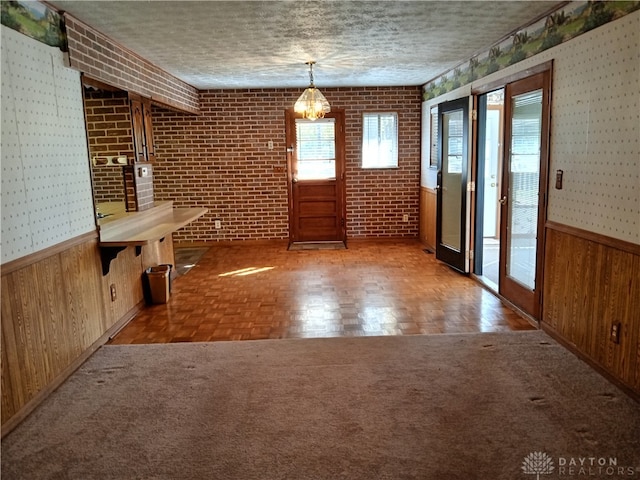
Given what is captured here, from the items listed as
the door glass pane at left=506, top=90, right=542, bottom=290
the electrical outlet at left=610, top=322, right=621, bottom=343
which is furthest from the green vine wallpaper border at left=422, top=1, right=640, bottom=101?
the electrical outlet at left=610, top=322, right=621, bottom=343

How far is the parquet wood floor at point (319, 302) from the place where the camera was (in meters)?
3.55

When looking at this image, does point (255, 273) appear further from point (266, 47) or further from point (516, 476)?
point (516, 476)

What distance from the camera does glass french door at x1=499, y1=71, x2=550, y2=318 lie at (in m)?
Result: 3.41

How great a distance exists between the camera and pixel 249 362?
9.78 ft

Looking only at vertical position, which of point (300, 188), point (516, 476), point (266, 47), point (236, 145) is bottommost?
point (516, 476)

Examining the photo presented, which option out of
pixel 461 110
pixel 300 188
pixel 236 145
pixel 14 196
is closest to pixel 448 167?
pixel 461 110

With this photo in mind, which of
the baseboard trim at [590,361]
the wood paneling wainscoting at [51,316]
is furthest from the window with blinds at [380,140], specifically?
the wood paneling wainscoting at [51,316]

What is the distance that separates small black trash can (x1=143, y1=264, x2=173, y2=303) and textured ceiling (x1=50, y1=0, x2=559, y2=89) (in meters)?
1.96

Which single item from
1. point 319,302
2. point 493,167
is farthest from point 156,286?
point 493,167

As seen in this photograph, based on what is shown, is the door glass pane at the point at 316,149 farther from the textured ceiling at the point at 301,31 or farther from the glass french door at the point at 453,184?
the glass french door at the point at 453,184

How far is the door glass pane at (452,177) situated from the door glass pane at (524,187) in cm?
108

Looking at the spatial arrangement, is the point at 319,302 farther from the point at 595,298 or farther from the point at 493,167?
the point at 493,167

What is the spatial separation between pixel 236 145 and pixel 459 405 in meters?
5.31

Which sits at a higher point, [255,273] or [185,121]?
[185,121]
